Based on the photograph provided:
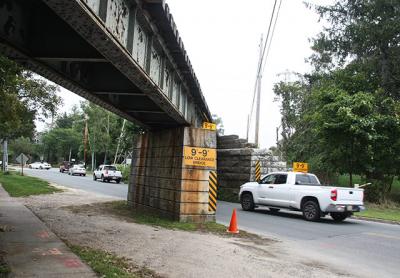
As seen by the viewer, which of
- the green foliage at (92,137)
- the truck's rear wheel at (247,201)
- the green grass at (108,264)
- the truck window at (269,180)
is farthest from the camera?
the green foliage at (92,137)

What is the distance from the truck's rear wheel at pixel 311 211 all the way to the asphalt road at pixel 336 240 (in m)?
0.33

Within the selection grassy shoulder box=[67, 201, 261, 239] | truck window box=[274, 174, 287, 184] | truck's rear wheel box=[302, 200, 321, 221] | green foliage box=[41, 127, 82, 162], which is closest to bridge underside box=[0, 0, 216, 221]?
grassy shoulder box=[67, 201, 261, 239]

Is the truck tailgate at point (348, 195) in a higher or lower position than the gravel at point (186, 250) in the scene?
higher

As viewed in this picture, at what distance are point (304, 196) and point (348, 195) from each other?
5.12 feet

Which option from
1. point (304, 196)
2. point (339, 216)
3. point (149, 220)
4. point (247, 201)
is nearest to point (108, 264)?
point (149, 220)

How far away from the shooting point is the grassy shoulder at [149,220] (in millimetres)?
12830

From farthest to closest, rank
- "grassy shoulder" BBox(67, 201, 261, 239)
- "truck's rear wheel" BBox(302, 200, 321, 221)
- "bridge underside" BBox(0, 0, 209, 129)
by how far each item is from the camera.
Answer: "truck's rear wheel" BBox(302, 200, 321, 221), "grassy shoulder" BBox(67, 201, 261, 239), "bridge underside" BBox(0, 0, 209, 129)

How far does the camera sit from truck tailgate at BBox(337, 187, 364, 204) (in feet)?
51.8

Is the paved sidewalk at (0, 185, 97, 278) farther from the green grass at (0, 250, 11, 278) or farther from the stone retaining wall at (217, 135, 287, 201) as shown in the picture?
the stone retaining wall at (217, 135, 287, 201)

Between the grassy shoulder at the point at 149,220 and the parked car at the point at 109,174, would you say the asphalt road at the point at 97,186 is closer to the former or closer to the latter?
the parked car at the point at 109,174

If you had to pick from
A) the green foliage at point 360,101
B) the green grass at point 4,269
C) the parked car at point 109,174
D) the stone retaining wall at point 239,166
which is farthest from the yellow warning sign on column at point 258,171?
the parked car at point 109,174

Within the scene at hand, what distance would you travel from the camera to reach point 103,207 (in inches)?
696

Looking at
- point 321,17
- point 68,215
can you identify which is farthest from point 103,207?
point 321,17

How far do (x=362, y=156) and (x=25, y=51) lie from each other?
68.8 feet
